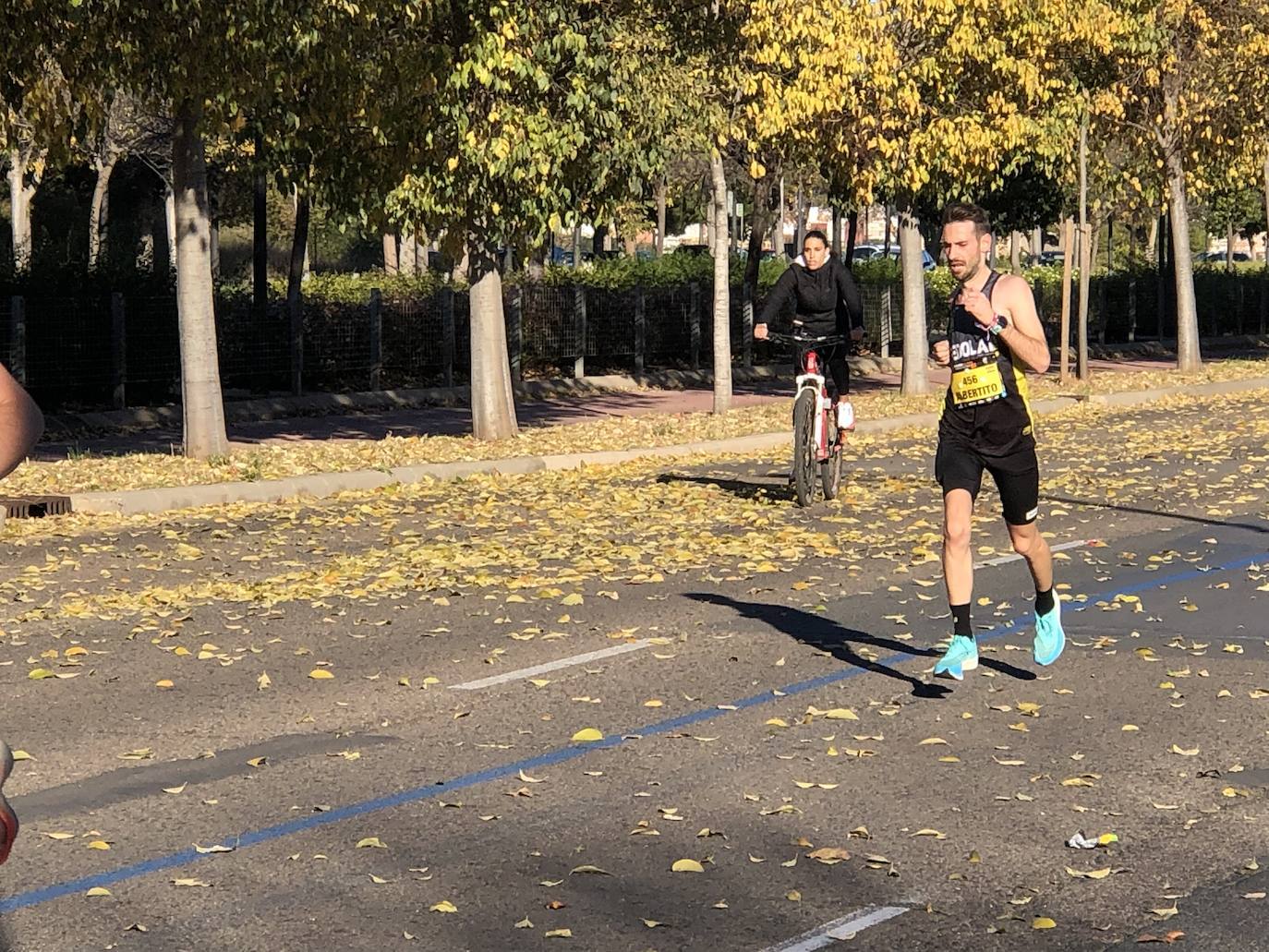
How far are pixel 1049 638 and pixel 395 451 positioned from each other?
11.7m

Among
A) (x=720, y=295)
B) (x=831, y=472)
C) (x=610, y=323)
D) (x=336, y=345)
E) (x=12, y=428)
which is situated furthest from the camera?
(x=610, y=323)

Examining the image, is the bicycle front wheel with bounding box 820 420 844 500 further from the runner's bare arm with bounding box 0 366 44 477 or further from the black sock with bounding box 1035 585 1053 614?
the runner's bare arm with bounding box 0 366 44 477

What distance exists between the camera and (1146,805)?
676 cm

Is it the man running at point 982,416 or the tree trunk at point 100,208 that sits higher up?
the tree trunk at point 100,208

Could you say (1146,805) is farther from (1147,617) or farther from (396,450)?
(396,450)

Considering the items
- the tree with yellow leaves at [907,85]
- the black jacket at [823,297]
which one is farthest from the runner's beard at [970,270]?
the tree with yellow leaves at [907,85]

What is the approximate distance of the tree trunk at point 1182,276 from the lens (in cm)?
3341

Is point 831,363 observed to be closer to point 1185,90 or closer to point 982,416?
point 982,416

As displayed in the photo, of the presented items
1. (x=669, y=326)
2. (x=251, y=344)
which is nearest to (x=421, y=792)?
(x=251, y=344)

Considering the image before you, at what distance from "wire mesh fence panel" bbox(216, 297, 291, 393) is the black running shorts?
59.0 ft

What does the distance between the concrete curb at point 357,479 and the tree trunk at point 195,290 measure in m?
1.79

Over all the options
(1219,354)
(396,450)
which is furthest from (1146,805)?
(1219,354)

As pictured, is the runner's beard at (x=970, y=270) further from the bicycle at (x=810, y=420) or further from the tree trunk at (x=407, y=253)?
the tree trunk at (x=407, y=253)

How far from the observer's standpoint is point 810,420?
14.7 meters
